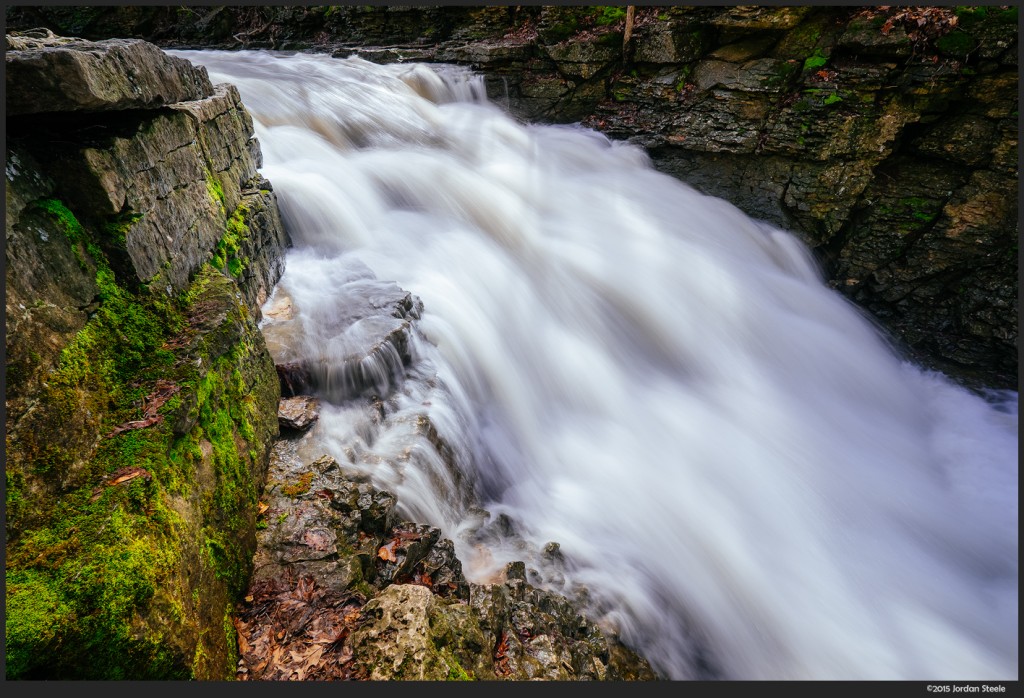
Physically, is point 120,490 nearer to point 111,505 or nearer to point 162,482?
point 111,505

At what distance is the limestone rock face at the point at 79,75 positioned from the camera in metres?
2.17

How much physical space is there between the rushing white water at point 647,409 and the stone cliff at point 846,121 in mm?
731

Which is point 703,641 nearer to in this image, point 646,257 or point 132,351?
point 132,351

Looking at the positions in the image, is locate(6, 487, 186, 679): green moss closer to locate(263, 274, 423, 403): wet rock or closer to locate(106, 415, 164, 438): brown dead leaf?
locate(106, 415, 164, 438): brown dead leaf

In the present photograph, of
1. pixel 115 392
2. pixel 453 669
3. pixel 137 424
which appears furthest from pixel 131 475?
pixel 453 669

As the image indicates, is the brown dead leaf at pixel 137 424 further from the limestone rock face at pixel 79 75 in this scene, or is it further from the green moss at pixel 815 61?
the green moss at pixel 815 61

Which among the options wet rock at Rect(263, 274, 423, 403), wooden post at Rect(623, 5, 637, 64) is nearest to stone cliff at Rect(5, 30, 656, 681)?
wet rock at Rect(263, 274, 423, 403)

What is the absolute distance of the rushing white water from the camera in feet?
13.6

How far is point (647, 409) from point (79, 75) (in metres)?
5.57

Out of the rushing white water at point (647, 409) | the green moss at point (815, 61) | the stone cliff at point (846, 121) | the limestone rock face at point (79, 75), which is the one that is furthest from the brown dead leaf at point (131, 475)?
the green moss at point (815, 61)

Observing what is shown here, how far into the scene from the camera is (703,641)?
398 centimetres

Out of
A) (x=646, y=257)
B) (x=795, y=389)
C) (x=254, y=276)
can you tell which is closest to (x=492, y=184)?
(x=646, y=257)

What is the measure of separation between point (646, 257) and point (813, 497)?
4.32 metres

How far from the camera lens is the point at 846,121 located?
8602mm
